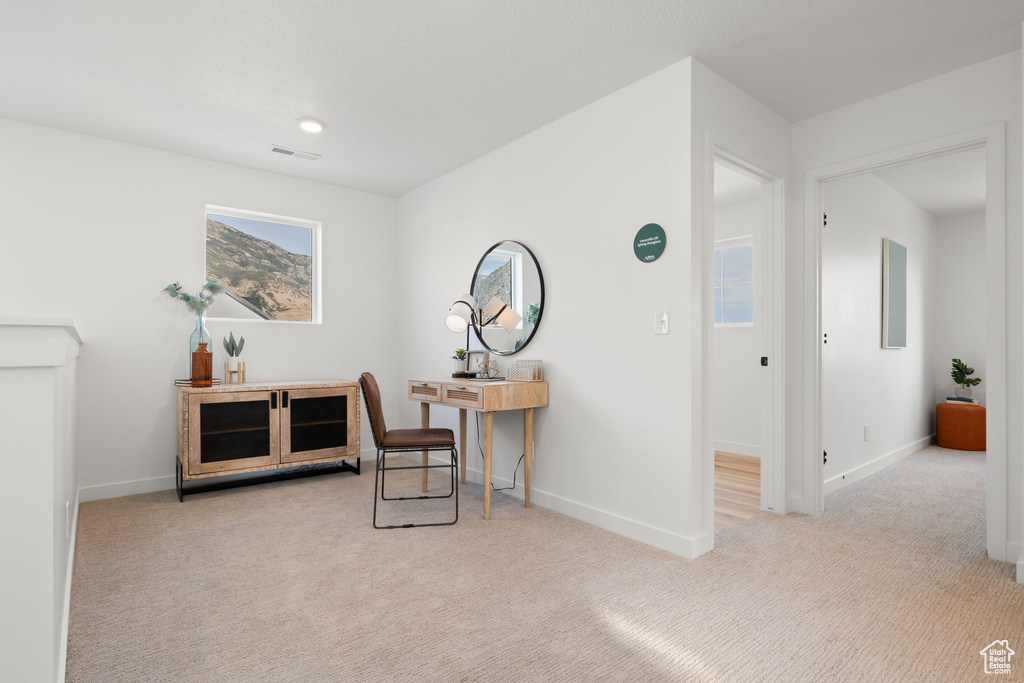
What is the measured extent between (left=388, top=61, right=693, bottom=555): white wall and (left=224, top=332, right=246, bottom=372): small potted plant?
6.74ft

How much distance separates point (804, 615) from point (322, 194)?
4.55 metres

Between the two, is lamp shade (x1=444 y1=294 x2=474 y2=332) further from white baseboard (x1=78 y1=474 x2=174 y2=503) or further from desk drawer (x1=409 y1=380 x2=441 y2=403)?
white baseboard (x1=78 y1=474 x2=174 y2=503)

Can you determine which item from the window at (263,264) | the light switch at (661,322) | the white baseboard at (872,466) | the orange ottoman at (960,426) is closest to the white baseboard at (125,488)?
the window at (263,264)

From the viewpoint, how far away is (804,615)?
6.73 feet

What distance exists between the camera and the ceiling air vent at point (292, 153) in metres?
3.89

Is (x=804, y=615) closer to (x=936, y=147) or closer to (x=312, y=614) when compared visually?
(x=312, y=614)

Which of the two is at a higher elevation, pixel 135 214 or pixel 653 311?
pixel 135 214

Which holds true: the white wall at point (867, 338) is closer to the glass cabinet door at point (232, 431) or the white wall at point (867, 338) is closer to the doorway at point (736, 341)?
the doorway at point (736, 341)

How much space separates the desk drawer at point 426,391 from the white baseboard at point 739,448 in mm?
3116

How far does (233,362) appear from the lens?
165 inches

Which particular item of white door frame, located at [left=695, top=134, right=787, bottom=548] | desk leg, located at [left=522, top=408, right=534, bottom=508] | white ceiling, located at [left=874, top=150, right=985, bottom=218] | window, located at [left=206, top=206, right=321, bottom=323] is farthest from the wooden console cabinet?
white ceiling, located at [left=874, top=150, right=985, bottom=218]

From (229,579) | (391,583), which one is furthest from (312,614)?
(229,579)

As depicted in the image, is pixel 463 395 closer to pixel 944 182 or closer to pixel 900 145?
pixel 900 145

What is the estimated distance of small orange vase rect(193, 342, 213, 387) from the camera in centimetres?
382
